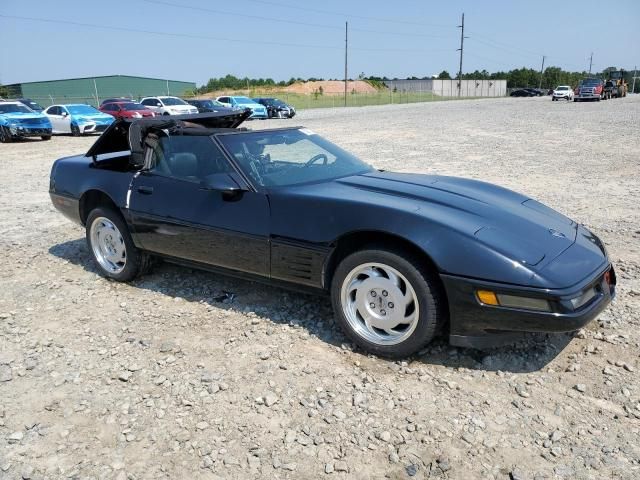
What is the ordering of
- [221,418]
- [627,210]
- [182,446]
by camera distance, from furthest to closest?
[627,210]
[221,418]
[182,446]

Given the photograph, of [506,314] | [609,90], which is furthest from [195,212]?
[609,90]

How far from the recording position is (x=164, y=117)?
180 inches

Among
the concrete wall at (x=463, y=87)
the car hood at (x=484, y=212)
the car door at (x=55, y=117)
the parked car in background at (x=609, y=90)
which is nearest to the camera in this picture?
the car hood at (x=484, y=212)

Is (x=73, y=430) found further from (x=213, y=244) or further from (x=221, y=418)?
(x=213, y=244)

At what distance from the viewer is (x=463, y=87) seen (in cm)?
9131

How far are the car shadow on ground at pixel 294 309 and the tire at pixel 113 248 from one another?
16 cm

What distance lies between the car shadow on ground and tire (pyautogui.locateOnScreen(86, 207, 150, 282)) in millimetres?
163

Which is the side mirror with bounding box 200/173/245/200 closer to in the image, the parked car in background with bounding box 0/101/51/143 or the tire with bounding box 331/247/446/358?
the tire with bounding box 331/247/446/358

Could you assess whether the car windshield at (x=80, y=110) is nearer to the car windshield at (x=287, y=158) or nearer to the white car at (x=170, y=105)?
the white car at (x=170, y=105)

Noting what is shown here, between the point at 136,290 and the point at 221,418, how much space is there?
210 cm

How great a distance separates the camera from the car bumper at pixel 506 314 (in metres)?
2.64

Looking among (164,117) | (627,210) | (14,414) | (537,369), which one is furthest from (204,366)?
(627,210)

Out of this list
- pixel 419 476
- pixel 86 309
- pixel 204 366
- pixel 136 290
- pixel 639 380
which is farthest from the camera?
pixel 136 290

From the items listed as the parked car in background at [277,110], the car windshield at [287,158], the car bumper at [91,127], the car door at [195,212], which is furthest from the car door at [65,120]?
the car windshield at [287,158]
